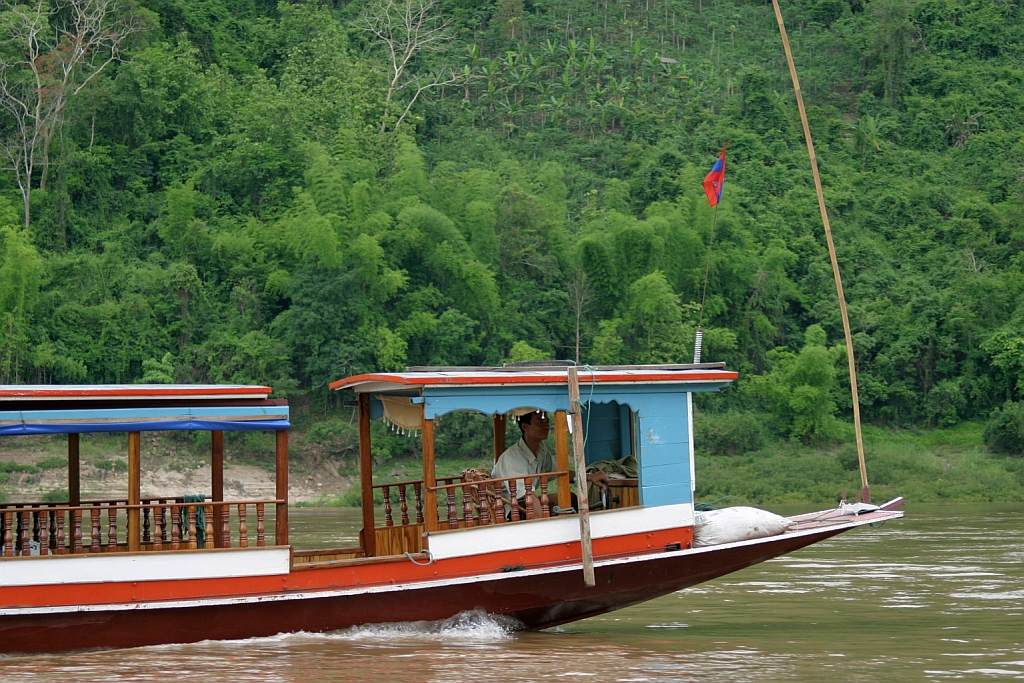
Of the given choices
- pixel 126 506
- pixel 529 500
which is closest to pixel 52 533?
pixel 126 506

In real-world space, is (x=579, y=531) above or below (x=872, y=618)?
above

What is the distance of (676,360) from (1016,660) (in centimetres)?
1998

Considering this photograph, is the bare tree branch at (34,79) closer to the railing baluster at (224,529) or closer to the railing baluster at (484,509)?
the railing baluster at (224,529)

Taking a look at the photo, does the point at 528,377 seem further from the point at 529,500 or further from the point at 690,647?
the point at 690,647

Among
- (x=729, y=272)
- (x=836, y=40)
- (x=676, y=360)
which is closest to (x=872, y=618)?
(x=676, y=360)

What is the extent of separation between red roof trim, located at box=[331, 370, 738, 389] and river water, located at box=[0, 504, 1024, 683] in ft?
4.89

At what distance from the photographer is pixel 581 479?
293 inches

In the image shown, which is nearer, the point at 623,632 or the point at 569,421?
the point at 569,421

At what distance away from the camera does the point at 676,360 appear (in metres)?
27.2

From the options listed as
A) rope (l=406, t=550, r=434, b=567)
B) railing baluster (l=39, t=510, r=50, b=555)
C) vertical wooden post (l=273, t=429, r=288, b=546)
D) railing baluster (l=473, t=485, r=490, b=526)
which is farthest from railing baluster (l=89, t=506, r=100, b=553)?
railing baluster (l=473, t=485, r=490, b=526)

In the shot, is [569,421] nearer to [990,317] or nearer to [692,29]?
[990,317]

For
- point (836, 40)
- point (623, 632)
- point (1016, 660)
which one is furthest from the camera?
point (836, 40)

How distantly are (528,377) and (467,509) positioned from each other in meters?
0.90

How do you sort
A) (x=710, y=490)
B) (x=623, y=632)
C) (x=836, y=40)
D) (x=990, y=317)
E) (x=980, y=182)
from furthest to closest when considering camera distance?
(x=836, y=40) < (x=980, y=182) < (x=990, y=317) < (x=710, y=490) < (x=623, y=632)
